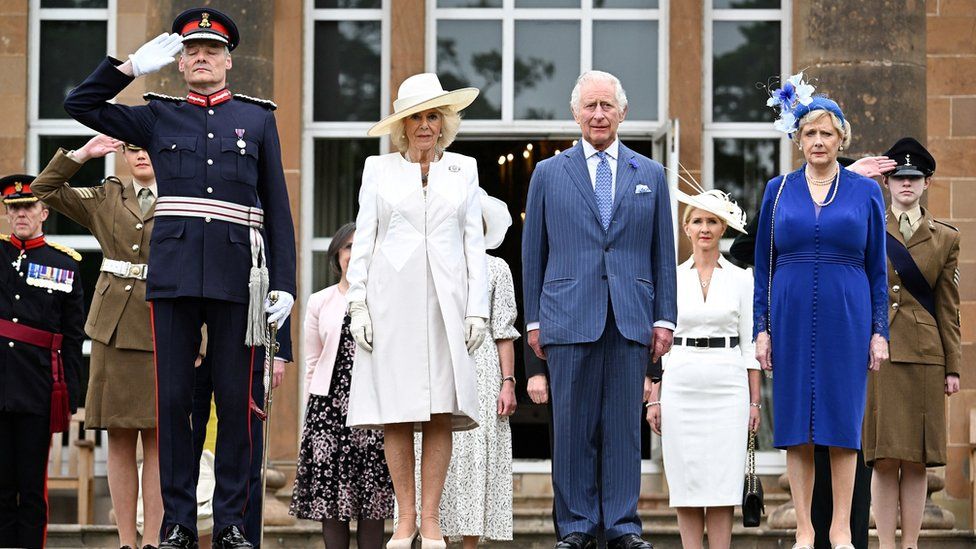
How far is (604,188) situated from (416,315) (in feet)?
3.40

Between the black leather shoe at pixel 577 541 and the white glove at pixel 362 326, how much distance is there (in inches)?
49.0

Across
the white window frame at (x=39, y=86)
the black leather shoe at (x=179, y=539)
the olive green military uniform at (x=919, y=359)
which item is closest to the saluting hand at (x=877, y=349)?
the olive green military uniform at (x=919, y=359)

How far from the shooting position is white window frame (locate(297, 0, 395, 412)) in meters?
14.7

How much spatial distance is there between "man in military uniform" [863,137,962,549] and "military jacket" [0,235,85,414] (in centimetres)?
455

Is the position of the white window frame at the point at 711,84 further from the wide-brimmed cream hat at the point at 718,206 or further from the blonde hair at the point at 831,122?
the blonde hair at the point at 831,122

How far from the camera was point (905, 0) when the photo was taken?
13.3 m

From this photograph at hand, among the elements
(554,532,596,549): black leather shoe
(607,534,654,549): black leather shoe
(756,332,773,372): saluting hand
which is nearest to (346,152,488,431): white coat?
(554,532,596,549): black leather shoe

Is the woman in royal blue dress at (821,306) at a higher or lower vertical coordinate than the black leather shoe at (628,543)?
higher

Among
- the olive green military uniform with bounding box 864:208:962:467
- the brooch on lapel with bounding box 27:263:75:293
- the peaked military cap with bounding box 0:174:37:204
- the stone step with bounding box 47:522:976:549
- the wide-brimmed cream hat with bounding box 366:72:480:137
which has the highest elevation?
the wide-brimmed cream hat with bounding box 366:72:480:137

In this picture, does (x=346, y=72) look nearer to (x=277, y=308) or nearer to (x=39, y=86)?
(x=39, y=86)

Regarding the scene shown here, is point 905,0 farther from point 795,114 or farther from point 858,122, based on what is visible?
point 795,114

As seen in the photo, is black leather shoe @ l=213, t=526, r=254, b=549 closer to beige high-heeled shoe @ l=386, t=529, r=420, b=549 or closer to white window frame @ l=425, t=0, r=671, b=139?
beige high-heeled shoe @ l=386, t=529, r=420, b=549

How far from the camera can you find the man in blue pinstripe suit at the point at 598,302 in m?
8.66

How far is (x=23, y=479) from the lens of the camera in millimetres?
10891
